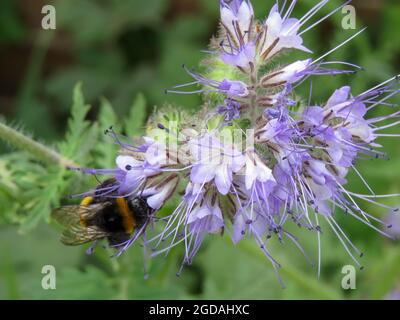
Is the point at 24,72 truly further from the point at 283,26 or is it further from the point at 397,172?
the point at 283,26

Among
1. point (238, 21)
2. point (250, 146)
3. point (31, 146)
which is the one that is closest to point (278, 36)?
point (238, 21)

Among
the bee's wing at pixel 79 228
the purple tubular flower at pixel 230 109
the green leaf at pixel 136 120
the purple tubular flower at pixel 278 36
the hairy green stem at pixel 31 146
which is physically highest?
the green leaf at pixel 136 120

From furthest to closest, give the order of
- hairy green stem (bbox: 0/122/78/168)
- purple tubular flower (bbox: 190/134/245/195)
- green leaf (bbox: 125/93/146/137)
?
green leaf (bbox: 125/93/146/137) → hairy green stem (bbox: 0/122/78/168) → purple tubular flower (bbox: 190/134/245/195)

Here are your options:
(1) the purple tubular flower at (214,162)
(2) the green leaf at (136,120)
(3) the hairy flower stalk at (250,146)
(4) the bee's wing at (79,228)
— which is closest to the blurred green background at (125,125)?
(2) the green leaf at (136,120)

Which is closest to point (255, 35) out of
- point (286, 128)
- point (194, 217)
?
point (286, 128)

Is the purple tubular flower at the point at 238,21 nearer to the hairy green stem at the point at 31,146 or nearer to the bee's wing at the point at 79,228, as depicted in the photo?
the bee's wing at the point at 79,228

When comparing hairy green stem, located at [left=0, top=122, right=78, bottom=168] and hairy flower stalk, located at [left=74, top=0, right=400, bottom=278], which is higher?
hairy green stem, located at [left=0, top=122, right=78, bottom=168]

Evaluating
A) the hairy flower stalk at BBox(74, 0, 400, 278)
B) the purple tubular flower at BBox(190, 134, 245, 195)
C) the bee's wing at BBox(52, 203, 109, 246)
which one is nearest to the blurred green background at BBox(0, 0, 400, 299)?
the bee's wing at BBox(52, 203, 109, 246)

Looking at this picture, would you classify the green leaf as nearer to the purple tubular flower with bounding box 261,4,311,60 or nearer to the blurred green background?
the blurred green background
